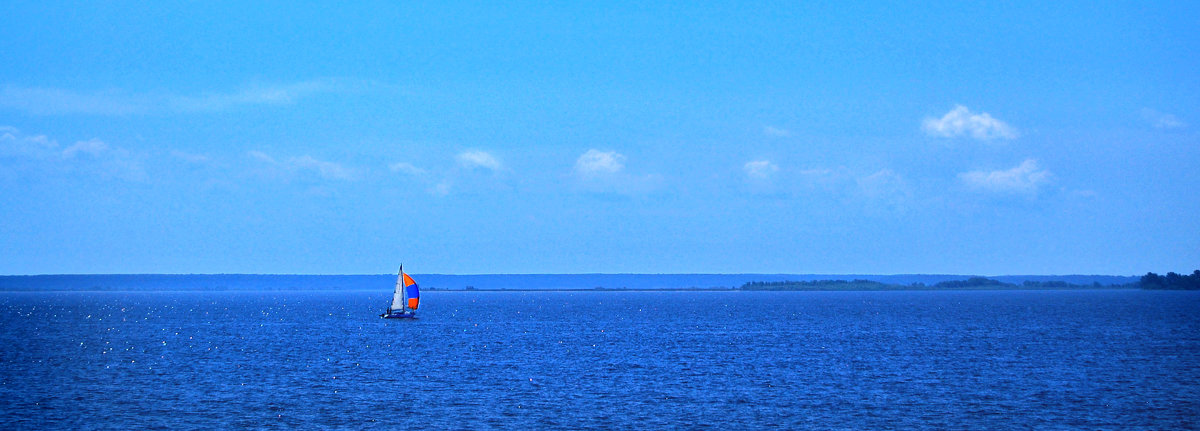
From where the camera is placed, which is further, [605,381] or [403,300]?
[403,300]

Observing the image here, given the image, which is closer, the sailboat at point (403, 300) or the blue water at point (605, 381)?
the blue water at point (605, 381)

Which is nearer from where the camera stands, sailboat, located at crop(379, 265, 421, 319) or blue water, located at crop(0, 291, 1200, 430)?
blue water, located at crop(0, 291, 1200, 430)

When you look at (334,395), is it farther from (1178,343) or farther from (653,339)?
(1178,343)

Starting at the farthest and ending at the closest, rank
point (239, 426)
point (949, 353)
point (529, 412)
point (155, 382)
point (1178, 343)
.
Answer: point (1178, 343) → point (949, 353) → point (155, 382) → point (529, 412) → point (239, 426)

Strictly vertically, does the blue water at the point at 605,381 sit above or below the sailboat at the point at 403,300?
below

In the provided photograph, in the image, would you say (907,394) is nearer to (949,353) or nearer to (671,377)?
(671,377)

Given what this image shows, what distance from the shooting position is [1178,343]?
90.6 metres

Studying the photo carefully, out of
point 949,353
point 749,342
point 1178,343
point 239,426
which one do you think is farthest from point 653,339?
point 239,426

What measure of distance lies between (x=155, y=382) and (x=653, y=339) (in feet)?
170

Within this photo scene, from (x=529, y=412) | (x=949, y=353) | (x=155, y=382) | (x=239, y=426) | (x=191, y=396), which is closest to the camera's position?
(x=239, y=426)

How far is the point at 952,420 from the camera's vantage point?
4697cm

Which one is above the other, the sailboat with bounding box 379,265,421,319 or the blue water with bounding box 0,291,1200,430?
the sailboat with bounding box 379,265,421,319

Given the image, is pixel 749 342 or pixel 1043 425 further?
pixel 749 342

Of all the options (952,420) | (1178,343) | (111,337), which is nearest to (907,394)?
(952,420)
